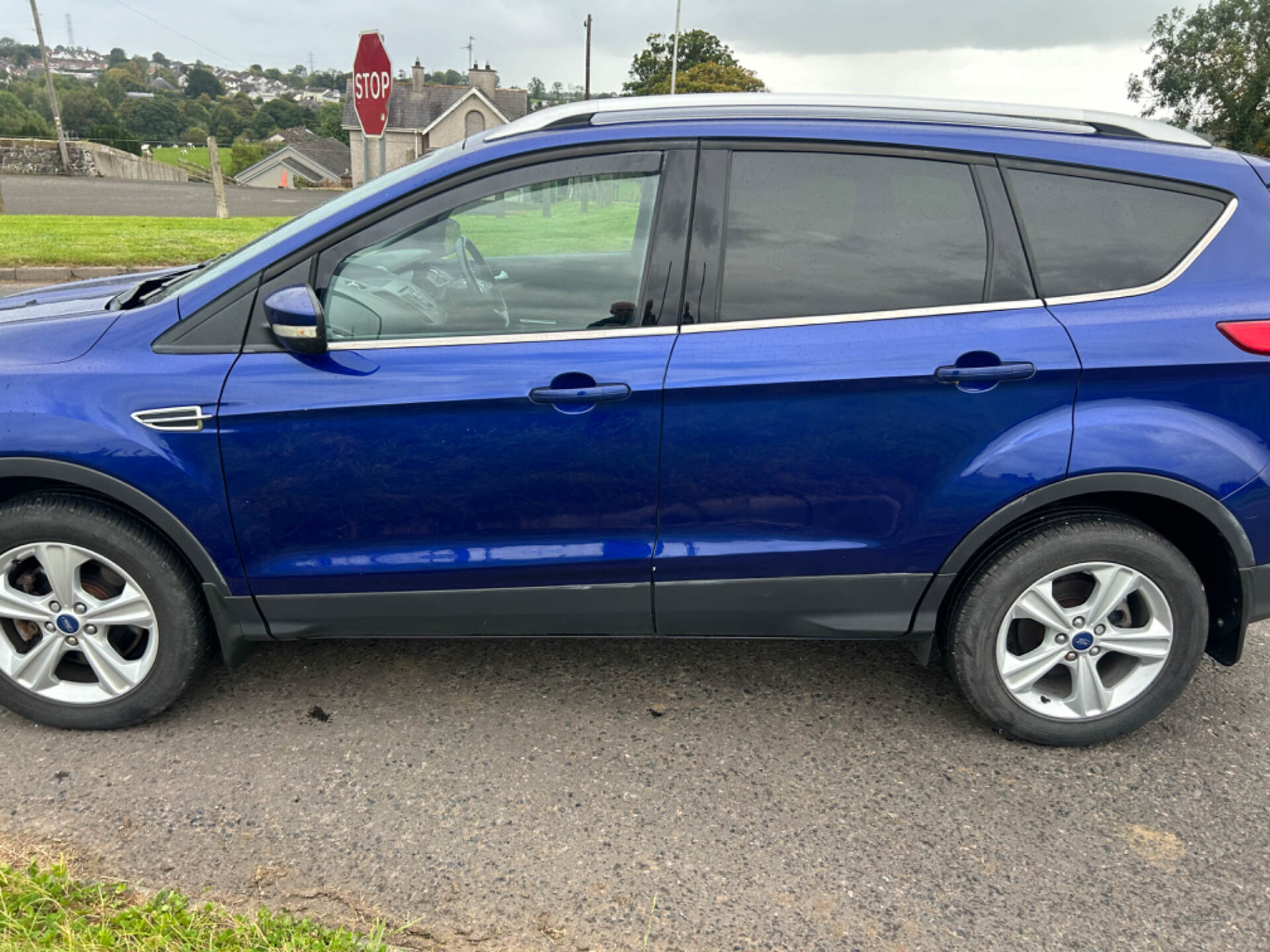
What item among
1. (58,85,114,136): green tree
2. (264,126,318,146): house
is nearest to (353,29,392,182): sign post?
(58,85,114,136): green tree

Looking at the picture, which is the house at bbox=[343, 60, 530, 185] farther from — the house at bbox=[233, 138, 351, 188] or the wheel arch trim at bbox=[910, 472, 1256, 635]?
the wheel arch trim at bbox=[910, 472, 1256, 635]

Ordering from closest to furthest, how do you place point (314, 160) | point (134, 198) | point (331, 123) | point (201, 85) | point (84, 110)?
point (134, 198)
point (84, 110)
point (314, 160)
point (331, 123)
point (201, 85)

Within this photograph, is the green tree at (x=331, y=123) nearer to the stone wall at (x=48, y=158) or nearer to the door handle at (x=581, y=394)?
the stone wall at (x=48, y=158)

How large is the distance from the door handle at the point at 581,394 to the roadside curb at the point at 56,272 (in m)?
9.31

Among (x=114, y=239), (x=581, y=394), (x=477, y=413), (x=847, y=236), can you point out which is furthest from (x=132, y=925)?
(x=114, y=239)

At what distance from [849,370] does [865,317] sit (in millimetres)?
165

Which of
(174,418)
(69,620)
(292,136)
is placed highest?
(174,418)

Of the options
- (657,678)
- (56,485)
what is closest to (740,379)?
(657,678)

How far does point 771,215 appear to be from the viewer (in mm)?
2713

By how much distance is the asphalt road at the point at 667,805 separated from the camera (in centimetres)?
231

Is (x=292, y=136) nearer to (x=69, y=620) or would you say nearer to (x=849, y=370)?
(x=69, y=620)

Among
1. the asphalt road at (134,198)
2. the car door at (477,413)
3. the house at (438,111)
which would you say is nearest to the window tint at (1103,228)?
the car door at (477,413)

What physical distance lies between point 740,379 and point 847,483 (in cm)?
43

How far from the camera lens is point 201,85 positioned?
110000mm
